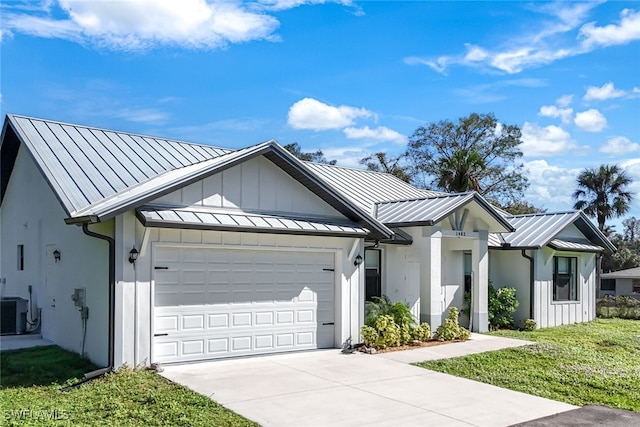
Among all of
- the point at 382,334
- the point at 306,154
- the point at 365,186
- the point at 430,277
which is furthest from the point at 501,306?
the point at 306,154

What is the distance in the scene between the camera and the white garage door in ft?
34.6

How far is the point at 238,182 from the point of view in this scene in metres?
11.5

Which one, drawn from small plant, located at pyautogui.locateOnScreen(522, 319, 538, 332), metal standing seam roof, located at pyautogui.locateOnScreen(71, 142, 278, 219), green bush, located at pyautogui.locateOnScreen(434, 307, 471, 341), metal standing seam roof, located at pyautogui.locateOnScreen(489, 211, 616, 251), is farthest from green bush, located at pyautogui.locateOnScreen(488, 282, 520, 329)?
metal standing seam roof, located at pyautogui.locateOnScreen(71, 142, 278, 219)

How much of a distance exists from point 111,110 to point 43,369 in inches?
374

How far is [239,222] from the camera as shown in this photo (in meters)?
11.0

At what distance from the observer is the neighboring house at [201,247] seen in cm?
1002

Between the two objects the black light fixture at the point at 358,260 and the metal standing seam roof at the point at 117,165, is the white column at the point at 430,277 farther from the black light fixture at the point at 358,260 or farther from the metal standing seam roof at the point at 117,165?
the black light fixture at the point at 358,260

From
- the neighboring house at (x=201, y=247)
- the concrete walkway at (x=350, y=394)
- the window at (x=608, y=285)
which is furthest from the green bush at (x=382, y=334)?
the window at (x=608, y=285)

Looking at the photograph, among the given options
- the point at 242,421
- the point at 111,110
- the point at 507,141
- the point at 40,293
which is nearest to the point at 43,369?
the point at 40,293

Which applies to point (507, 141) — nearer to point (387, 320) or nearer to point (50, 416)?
point (387, 320)

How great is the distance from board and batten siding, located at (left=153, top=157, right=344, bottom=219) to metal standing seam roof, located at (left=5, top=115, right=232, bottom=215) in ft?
3.79

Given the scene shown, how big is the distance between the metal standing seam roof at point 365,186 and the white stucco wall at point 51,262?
7468mm

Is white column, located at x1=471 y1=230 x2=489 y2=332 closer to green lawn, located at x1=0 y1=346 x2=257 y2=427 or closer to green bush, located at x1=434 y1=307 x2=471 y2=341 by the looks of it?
green bush, located at x1=434 y1=307 x2=471 y2=341

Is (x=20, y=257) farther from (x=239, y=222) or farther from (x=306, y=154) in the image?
(x=306, y=154)
